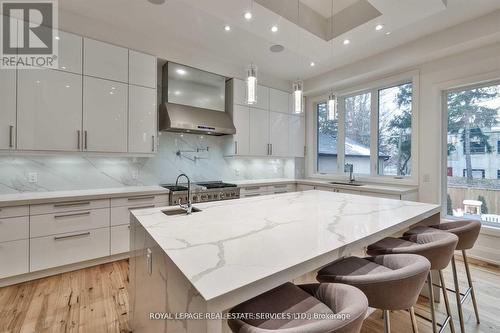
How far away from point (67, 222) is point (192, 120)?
6.25ft

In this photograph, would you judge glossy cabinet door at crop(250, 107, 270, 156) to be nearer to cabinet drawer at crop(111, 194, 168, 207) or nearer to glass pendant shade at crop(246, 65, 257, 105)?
cabinet drawer at crop(111, 194, 168, 207)

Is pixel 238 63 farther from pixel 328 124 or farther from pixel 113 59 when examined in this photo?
pixel 328 124

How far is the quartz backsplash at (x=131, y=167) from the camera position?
274 cm

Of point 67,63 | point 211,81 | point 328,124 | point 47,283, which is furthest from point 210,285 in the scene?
point 328,124

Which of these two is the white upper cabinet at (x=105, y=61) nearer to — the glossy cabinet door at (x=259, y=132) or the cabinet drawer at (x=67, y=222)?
the cabinet drawer at (x=67, y=222)

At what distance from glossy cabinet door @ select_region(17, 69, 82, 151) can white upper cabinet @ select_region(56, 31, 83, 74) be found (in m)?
0.08

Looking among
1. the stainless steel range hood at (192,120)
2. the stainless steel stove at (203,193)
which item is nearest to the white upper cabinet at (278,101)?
the stainless steel range hood at (192,120)

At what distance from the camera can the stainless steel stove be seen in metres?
3.14

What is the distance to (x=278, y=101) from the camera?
183 inches

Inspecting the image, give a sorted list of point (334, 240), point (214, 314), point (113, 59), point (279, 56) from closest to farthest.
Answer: point (214, 314), point (334, 240), point (113, 59), point (279, 56)

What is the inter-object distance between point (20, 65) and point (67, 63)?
401 millimetres

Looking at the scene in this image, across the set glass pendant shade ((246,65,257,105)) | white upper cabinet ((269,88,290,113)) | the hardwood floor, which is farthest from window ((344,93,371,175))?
glass pendant shade ((246,65,257,105))

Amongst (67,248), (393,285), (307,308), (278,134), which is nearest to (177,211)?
(307,308)

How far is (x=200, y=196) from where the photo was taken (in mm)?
3312
